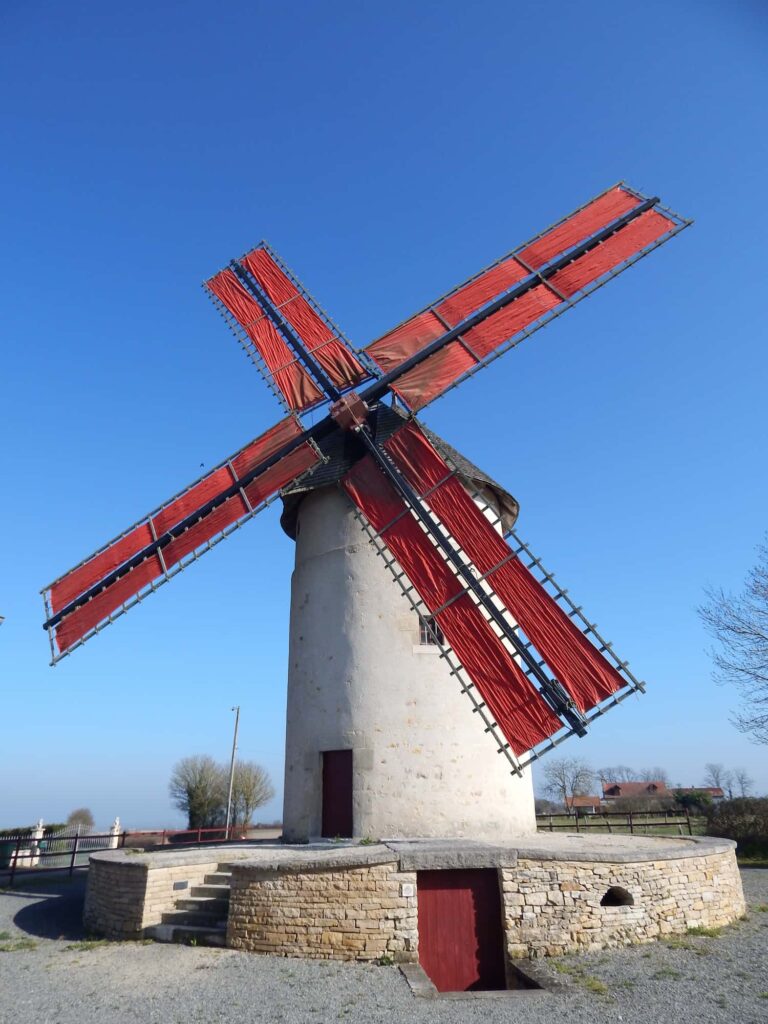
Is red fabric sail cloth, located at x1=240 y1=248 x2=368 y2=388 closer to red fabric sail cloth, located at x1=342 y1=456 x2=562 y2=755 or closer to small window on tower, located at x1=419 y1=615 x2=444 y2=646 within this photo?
red fabric sail cloth, located at x1=342 y1=456 x2=562 y2=755

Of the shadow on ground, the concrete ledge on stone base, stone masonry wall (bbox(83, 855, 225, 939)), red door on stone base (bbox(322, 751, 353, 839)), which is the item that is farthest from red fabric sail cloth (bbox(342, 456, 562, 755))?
the shadow on ground

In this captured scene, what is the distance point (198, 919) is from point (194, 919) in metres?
0.06

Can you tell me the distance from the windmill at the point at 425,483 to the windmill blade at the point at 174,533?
0.02 metres

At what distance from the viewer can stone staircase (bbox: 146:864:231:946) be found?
7395 mm

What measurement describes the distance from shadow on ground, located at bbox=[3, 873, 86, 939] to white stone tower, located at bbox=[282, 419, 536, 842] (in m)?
3.39

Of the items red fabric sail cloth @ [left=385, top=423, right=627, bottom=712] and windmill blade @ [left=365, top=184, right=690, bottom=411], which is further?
windmill blade @ [left=365, top=184, right=690, bottom=411]

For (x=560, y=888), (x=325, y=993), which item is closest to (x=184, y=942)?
(x=325, y=993)

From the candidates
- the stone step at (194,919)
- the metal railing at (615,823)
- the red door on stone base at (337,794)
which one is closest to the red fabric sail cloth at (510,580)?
the red door on stone base at (337,794)

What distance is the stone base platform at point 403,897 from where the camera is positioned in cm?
696

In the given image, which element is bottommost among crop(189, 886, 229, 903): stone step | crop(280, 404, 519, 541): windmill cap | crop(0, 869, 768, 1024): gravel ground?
crop(0, 869, 768, 1024): gravel ground

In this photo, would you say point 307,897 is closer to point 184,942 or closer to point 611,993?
point 184,942

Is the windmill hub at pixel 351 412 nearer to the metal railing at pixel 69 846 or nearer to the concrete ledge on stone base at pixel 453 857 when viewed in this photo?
the concrete ledge on stone base at pixel 453 857

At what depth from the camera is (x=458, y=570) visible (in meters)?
9.63

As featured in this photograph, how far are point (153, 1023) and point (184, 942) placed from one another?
8.12 feet
